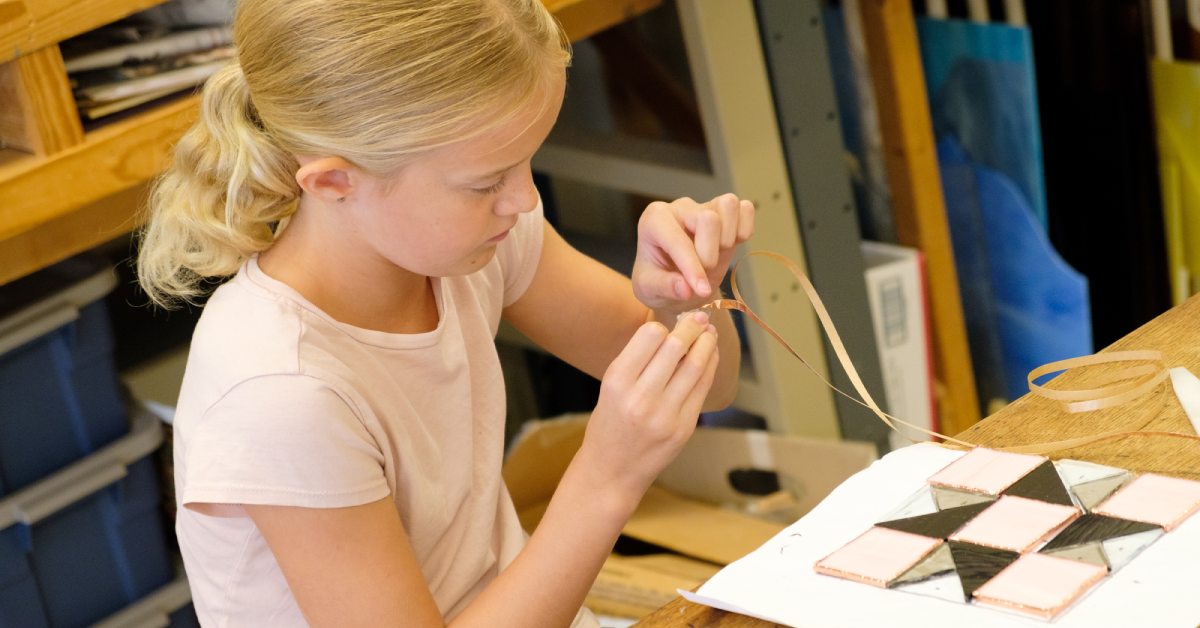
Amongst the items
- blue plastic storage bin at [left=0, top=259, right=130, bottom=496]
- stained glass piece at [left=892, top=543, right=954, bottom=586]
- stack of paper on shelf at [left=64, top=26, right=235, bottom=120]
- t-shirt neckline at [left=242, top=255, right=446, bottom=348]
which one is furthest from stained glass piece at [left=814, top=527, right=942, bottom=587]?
blue plastic storage bin at [left=0, top=259, right=130, bottom=496]

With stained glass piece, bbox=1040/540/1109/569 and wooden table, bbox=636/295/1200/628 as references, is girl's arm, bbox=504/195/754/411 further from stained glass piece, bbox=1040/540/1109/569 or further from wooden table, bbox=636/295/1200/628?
stained glass piece, bbox=1040/540/1109/569

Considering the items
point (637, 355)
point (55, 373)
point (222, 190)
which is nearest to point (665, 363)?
point (637, 355)

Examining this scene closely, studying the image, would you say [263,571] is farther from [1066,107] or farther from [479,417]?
[1066,107]

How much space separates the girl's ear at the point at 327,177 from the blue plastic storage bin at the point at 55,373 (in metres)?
0.42

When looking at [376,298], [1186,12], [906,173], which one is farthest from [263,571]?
[1186,12]

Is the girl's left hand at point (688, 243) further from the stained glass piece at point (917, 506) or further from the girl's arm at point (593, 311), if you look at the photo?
the stained glass piece at point (917, 506)

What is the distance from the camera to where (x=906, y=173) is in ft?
5.85

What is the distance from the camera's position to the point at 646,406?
0.76 m

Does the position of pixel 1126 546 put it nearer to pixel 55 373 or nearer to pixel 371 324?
pixel 371 324

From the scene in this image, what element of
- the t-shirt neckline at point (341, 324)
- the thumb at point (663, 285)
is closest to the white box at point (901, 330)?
the thumb at point (663, 285)

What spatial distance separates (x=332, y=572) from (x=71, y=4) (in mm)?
500

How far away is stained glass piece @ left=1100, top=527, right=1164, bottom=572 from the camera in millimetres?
622

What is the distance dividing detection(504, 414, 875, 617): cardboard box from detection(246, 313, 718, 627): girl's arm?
26.5 inches

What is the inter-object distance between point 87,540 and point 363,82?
65 cm
